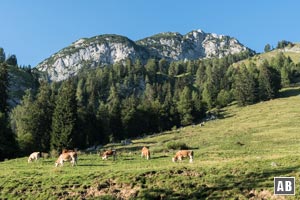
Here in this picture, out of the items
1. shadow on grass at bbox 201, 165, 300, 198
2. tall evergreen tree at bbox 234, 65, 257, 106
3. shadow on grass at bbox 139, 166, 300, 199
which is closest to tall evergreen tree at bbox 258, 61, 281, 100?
tall evergreen tree at bbox 234, 65, 257, 106

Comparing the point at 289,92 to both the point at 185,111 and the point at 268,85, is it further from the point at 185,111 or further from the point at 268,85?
the point at 185,111

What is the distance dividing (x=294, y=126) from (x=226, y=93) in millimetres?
75271

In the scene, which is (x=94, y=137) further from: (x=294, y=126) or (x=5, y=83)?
(x=294, y=126)

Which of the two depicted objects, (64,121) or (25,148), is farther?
(25,148)

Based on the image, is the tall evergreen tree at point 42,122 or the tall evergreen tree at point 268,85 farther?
the tall evergreen tree at point 268,85

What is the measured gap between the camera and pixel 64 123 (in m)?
74.9

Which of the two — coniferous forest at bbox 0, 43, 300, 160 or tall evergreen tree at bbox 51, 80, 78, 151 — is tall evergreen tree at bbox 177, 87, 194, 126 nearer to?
coniferous forest at bbox 0, 43, 300, 160

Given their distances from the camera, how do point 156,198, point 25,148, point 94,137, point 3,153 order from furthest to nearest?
point 94,137, point 25,148, point 3,153, point 156,198

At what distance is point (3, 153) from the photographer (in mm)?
66250

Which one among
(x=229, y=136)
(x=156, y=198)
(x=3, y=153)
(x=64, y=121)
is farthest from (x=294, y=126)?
(x=156, y=198)

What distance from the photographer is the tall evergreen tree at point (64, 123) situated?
73500 millimetres

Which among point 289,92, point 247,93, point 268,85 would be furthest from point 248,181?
point 289,92

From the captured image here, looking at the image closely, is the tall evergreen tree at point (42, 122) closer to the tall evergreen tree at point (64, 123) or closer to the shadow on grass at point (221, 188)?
the tall evergreen tree at point (64, 123)

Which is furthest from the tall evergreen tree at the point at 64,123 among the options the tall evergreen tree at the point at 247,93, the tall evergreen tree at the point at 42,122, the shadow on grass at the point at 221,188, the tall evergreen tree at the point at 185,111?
the tall evergreen tree at the point at 247,93
